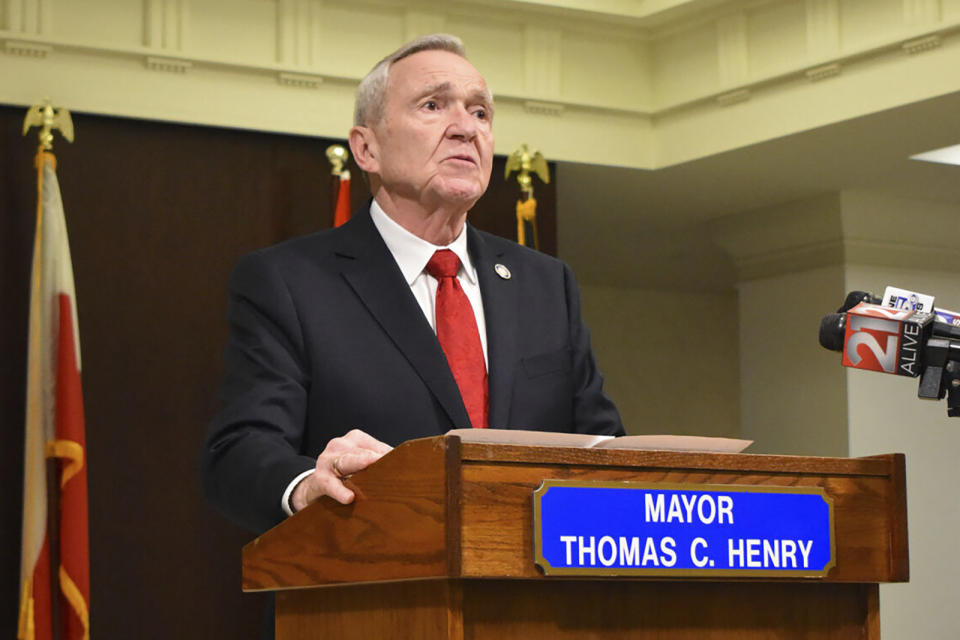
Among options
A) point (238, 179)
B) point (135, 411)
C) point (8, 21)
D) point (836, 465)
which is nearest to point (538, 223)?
point (238, 179)

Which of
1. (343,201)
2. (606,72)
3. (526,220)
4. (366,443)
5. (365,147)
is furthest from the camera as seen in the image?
(606,72)

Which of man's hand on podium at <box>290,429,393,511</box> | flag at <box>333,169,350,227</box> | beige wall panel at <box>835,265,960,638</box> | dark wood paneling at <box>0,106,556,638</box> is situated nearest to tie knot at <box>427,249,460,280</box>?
man's hand on podium at <box>290,429,393,511</box>

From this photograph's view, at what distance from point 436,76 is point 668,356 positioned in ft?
31.9

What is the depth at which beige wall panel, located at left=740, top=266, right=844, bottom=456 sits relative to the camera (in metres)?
8.18

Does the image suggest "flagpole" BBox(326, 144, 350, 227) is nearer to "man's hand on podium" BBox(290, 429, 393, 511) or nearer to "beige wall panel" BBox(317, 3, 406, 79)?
"beige wall panel" BBox(317, 3, 406, 79)

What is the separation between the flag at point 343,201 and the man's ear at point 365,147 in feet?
10.5

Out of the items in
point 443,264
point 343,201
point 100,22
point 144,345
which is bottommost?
point 443,264

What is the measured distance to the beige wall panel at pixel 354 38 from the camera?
667 cm

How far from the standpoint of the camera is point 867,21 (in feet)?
20.9

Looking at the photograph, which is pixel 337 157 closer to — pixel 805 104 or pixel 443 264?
pixel 805 104

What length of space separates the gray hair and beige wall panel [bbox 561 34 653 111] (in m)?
4.50

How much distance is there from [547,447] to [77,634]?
411 centimetres

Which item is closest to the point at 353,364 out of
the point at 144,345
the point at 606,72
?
the point at 144,345

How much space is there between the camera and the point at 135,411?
6.26m
